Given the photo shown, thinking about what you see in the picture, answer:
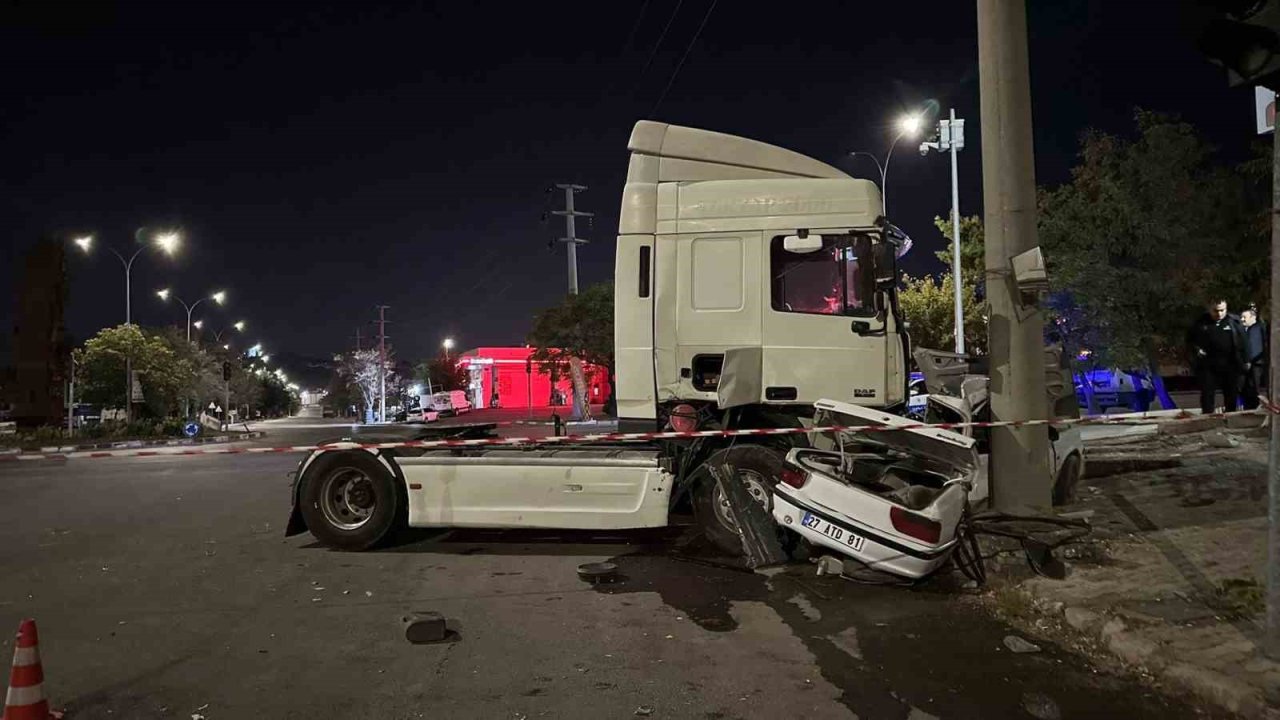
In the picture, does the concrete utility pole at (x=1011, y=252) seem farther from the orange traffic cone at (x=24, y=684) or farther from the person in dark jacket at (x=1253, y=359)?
the orange traffic cone at (x=24, y=684)

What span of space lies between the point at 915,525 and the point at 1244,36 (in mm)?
3428

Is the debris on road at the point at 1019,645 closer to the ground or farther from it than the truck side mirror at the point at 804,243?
closer to the ground

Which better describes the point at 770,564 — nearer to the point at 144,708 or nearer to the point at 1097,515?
the point at 1097,515

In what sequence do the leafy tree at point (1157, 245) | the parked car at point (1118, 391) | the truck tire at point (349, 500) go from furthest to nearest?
the parked car at point (1118, 391) → the leafy tree at point (1157, 245) → the truck tire at point (349, 500)

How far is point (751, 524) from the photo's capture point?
7.10 meters

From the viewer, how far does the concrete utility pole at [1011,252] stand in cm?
734

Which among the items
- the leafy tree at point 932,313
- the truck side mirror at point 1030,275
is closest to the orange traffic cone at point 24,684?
the truck side mirror at point 1030,275

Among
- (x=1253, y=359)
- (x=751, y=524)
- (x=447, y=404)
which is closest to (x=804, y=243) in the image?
(x=751, y=524)

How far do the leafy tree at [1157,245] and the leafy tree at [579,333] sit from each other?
21.1m

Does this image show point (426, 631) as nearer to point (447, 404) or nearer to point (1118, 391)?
point (1118, 391)

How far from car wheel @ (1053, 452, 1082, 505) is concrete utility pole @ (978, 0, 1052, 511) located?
1.13m

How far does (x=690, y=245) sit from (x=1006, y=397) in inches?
124

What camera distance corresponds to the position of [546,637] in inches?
209

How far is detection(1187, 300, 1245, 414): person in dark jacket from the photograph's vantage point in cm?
1112
